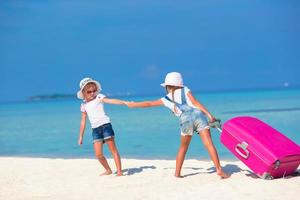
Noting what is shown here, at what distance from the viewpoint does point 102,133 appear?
8.35m

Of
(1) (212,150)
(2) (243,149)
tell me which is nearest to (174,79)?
(1) (212,150)

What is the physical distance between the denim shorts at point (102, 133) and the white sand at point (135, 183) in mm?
608

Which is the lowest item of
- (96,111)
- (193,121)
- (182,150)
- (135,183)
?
(135,183)

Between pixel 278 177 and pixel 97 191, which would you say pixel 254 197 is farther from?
pixel 97 191

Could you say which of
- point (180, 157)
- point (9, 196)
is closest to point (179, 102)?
point (180, 157)

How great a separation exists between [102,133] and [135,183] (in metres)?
1.05

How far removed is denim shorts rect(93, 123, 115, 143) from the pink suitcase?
179cm

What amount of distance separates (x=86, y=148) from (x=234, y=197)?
34.2 ft

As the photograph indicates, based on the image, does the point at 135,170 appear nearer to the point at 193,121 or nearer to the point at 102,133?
the point at 102,133

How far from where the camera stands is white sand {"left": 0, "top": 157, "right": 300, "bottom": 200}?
255 inches

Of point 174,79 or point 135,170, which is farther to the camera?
point 135,170

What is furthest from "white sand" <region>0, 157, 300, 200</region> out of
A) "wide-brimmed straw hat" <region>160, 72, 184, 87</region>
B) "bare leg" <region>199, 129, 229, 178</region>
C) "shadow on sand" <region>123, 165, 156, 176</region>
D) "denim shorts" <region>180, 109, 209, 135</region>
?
"wide-brimmed straw hat" <region>160, 72, 184, 87</region>

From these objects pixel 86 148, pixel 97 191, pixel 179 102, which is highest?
pixel 86 148

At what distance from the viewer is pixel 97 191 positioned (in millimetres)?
7238
